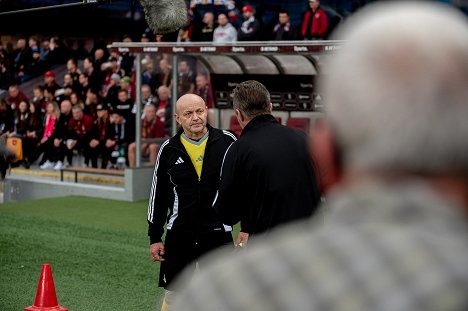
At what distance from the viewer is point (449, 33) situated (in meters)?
→ 1.40

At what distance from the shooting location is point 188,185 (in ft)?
20.0

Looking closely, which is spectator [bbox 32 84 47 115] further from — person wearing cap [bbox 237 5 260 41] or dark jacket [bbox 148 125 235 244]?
dark jacket [bbox 148 125 235 244]

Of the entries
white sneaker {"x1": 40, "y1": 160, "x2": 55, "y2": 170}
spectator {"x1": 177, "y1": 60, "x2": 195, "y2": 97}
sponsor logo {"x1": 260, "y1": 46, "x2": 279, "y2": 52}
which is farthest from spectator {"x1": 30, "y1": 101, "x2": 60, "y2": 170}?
sponsor logo {"x1": 260, "y1": 46, "x2": 279, "y2": 52}

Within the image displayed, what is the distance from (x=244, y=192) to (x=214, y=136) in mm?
1270

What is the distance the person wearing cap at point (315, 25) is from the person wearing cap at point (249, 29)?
0.94 meters

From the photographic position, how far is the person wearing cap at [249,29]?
17438 mm

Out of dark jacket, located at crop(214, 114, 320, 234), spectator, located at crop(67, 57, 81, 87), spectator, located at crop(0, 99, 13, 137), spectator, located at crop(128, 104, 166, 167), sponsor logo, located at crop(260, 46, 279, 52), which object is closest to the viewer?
dark jacket, located at crop(214, 114, 320, 234)

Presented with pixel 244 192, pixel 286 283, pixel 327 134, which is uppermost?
pixel 327 134

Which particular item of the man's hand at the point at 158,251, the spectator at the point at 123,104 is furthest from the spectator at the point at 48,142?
the man's hand at the point at 158,251

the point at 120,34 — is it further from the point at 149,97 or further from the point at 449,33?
the point at 449,33

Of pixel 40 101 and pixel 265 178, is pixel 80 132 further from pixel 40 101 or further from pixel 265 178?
pixel 265 178

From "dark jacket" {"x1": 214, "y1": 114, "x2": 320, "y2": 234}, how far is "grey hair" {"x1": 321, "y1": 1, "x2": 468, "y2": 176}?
3.40 metres

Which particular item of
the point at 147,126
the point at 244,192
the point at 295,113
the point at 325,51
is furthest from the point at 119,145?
the point at 244,192

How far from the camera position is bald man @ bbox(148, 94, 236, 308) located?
20.0ft
